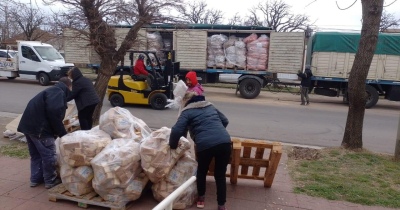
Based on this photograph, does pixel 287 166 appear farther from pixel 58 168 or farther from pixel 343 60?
pixel 343 60

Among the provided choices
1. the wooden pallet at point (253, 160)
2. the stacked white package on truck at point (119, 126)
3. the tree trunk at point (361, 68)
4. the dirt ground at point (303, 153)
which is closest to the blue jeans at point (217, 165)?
the wooden pallet at point (253, 160)

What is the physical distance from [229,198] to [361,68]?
12.1 ft

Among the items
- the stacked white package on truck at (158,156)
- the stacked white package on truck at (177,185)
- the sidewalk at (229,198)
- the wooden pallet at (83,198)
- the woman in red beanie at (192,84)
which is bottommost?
the sidewalk at (229,198)

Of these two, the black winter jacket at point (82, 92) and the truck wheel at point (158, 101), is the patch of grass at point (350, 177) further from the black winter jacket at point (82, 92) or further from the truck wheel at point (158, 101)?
the truck wheel at point (158, 101)

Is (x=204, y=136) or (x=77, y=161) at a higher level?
(x=204, y=136)

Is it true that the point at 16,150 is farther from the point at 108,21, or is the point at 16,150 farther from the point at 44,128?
the point at 108,21

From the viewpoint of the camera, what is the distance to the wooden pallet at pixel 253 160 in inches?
176

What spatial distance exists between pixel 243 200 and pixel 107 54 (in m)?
5.10

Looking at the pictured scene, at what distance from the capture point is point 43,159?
4.47m

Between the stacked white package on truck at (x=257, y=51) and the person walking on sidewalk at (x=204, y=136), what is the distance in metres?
12.1

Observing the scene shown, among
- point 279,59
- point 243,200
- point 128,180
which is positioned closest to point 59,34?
point 128,180

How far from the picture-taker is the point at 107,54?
8.03 metres

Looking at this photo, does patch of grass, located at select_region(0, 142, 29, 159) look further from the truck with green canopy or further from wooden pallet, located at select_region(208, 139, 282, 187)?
the truck with green canopy

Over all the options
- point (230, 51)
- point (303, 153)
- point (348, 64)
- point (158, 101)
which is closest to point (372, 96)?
point (348, 64)
